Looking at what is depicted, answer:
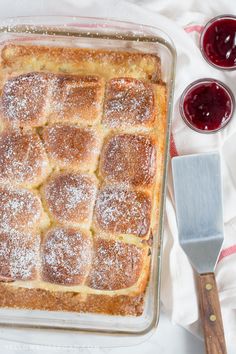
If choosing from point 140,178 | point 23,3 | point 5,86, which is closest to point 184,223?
point 140,178

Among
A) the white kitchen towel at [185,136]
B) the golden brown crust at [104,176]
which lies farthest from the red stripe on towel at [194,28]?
the golden brown crust at [104,176]

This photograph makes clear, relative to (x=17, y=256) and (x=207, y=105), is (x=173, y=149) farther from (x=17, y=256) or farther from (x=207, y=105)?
(x=17, y=256)

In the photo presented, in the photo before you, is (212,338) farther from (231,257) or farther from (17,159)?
(17,159)

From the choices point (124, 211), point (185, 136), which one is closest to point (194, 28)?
point (185, 136)

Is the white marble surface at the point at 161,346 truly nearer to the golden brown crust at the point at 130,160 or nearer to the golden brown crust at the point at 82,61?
the golden brown crust at the point at 130,160

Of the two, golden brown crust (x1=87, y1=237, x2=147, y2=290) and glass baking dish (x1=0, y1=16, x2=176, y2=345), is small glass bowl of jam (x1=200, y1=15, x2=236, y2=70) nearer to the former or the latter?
glass baking dish (x1=0, y1=16, x2=176, y2=345)

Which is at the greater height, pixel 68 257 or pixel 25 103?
pixel 25 103
